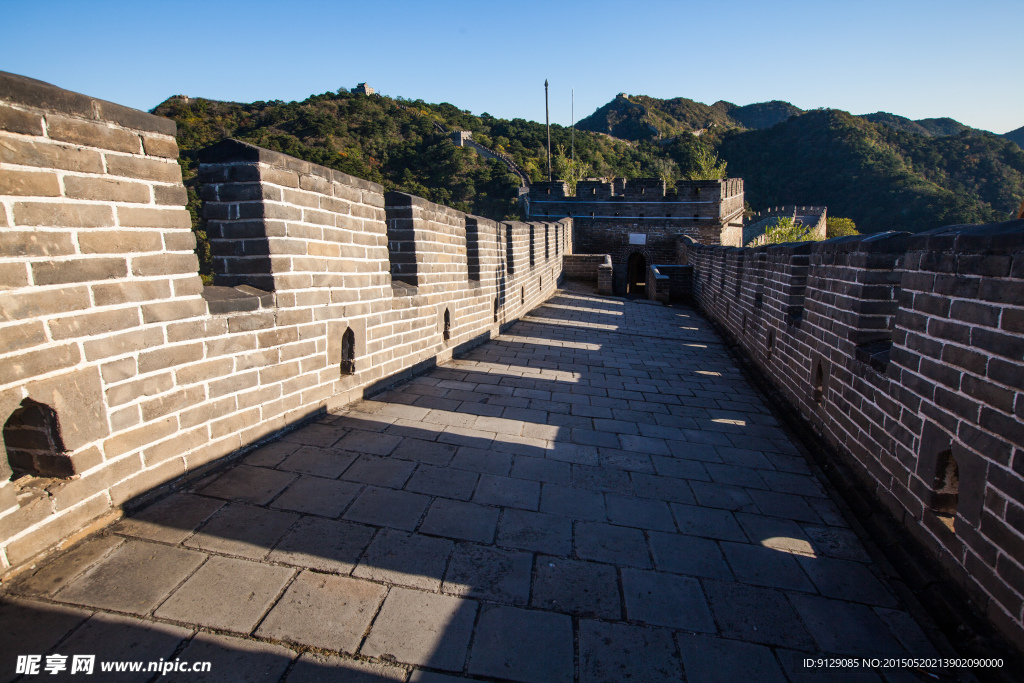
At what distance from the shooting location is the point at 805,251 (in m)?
4.63

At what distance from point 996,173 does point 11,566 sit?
9712cm

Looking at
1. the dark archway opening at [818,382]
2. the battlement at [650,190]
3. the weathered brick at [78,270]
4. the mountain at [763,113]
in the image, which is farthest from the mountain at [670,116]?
the weathered brick at [78,270]

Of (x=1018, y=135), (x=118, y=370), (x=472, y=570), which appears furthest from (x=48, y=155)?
(x=1018, y=135)

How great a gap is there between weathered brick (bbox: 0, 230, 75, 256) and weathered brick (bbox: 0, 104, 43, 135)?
0.99 feet

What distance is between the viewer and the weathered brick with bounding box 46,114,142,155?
1.69m

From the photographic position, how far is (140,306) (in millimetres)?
2010

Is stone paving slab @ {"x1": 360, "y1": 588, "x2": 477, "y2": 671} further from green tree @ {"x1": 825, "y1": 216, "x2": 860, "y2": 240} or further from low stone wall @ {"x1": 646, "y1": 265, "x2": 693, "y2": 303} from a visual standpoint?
green tree @ {"x1": 825, "y1": 216, "x2": 860, "y2": 240}

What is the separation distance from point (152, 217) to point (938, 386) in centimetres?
371

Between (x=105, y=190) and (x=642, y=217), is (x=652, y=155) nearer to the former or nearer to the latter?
(x=642, y=217)

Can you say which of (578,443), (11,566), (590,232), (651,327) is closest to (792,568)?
(578,443)

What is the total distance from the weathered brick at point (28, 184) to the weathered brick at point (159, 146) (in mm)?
418

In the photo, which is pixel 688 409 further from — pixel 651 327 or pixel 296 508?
pixel 651 327

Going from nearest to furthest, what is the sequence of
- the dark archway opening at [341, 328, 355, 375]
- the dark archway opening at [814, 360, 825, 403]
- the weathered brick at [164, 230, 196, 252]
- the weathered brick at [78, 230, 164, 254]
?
the weathered brick at [78, 230, 164, 254]
the weathered brick at [164, 230, 196, 252]
the dark archway opening at [341, 328, 355, 375]
the dark archway opening at [814, 360, 825, 403]

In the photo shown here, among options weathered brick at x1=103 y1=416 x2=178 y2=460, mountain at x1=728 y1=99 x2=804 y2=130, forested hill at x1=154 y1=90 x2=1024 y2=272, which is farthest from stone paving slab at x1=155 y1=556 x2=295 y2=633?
mountain at x1=728 y1=99 x2=804 y2=130
